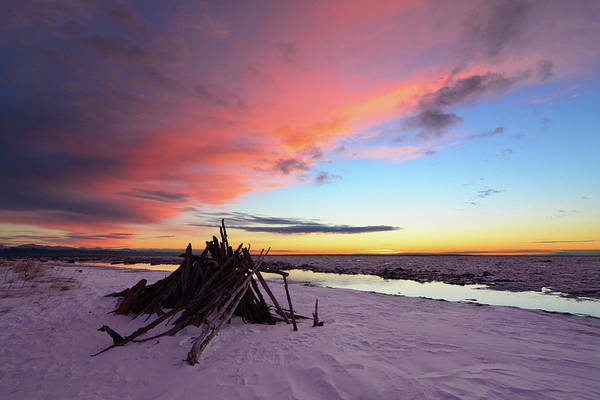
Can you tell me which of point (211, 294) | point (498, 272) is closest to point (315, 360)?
point (211, 294)

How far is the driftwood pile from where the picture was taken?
7.86 m

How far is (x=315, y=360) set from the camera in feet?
17.7

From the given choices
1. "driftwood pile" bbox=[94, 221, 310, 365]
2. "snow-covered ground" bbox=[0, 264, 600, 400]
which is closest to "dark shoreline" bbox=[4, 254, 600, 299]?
"snow-covered ground" bbox=[0, 264, 600, 400]

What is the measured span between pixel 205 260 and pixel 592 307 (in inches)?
630

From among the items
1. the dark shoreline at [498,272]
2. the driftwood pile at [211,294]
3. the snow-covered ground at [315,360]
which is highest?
the driftwood pile at [211,294]

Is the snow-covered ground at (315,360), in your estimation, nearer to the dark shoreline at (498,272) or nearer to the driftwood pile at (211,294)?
the driftwood pile at (211,294)

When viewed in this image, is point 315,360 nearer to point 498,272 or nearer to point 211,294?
point 211,294

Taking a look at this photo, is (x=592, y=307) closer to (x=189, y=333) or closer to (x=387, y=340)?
(x=387, y=340)

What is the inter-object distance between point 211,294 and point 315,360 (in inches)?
155

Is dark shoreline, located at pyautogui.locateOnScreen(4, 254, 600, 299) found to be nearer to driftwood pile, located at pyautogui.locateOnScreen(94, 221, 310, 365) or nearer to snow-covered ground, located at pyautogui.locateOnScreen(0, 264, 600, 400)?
snow-covered ground, located at pyautogui.locateOnScreen(0, 264, 600, 400)

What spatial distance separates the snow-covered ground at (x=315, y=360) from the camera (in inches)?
175

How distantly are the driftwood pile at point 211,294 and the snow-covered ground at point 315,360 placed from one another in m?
0.53

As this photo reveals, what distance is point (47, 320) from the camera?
880cm

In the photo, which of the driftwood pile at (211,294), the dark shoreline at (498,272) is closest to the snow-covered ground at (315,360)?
the driftwood pile at (211,294)
